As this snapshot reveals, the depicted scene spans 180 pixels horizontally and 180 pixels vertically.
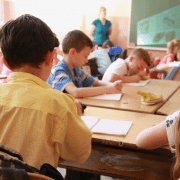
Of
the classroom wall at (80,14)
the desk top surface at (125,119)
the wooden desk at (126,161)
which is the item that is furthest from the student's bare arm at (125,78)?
the classroom wall at (80,14)

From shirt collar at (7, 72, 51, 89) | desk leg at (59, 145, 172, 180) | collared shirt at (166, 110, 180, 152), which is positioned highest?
shirt collar at (7, 72, 51, 89)

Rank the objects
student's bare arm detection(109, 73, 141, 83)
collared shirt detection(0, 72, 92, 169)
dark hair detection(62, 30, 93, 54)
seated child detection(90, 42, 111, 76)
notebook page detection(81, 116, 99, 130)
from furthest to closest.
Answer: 1. seated child detection(90, 42, 111, 76)
2. student's bare arm detection(109, 73, 141, 83)
3. dark hair detection(62, 30, 93, 54)
4. notebook page detection(81, 116, 99, 130)
5. collared shirt detection(0, 72, 92, 169)

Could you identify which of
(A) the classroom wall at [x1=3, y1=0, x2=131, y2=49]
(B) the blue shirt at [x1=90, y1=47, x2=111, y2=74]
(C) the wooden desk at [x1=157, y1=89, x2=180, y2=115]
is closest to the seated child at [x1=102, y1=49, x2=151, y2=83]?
(C) the wooden desk at [x1=157, y1=89, x2=180, y2=115]

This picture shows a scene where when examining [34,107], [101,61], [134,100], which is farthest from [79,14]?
[34,107]

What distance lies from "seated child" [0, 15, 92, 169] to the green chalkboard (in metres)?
5.18

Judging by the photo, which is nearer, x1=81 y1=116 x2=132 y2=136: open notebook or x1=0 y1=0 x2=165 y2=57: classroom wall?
x1=81 y1=116 x2=132 y2=136: open notebook

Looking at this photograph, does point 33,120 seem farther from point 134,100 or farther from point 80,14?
point 80,14

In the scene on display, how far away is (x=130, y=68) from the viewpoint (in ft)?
8.85

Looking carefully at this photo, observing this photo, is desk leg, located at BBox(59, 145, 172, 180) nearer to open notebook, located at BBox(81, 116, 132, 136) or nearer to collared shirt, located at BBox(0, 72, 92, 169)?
open notebook, located at BBox(81, 116, 132, 136)

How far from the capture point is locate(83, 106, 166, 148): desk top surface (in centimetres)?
112

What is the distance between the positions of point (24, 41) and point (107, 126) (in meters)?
0.64

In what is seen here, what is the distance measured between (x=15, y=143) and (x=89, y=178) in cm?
76

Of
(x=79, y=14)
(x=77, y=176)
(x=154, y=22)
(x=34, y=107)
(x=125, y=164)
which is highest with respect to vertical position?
(x=79, y=14)

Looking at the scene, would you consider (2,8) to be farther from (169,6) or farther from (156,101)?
(156,101)
